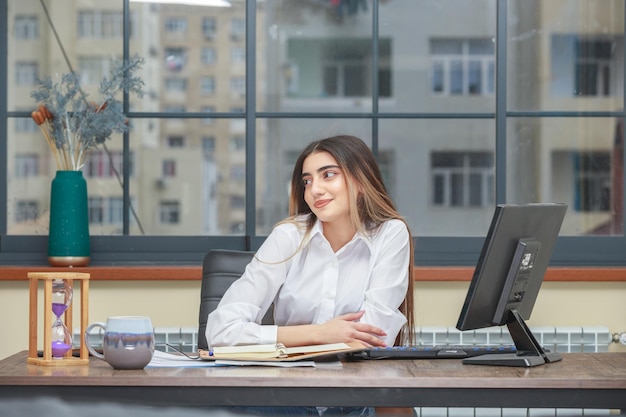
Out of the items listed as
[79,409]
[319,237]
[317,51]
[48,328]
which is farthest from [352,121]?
[79,409]

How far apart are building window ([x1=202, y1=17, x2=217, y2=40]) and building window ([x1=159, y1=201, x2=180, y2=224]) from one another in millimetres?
1307

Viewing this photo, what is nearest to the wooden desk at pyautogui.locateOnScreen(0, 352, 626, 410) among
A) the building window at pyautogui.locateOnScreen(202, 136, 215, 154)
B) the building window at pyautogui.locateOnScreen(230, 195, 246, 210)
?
the building window at pyautogui.locateOnScreen(230, 195, 246, 210)

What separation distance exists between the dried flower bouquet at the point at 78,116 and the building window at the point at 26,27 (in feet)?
1.23

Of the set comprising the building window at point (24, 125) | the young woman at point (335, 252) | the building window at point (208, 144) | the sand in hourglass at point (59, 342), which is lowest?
the sand in hourglass at point (59, 342)

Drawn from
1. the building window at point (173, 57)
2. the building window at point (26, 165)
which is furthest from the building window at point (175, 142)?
the building window at point (26, 165)

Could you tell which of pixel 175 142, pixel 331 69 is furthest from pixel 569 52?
pixel 175 142

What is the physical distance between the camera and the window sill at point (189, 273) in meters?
3.50

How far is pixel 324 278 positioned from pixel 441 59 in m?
5.59

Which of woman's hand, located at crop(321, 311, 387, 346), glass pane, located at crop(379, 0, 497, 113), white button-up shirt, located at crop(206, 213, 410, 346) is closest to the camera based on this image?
woman's hand, located at crop(321, 311, 387, 346)

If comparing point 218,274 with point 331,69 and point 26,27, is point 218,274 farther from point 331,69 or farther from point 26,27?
point 331,69

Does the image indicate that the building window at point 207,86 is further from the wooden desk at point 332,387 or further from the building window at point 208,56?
the wooden desk at point 332,387

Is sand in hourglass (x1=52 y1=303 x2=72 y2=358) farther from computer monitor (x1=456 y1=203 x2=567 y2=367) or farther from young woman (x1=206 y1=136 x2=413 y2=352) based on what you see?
computer monitor (x1=456 y1=203 x2=567 y2=367)

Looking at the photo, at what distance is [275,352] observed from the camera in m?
1.97

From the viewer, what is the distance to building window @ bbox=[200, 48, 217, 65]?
20.0 feet
